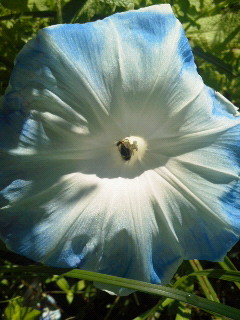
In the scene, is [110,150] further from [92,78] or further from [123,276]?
[123,276]

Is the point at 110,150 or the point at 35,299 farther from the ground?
the point at 110,150

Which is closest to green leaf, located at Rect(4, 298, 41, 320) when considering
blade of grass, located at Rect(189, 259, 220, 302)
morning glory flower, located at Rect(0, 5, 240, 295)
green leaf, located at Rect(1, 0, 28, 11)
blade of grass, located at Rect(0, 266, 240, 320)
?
blade of grass, located at Rect(0, 266, 240, 320)

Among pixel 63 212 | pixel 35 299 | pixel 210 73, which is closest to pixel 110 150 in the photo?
pixel 63 212

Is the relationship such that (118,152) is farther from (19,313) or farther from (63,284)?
(63,284)

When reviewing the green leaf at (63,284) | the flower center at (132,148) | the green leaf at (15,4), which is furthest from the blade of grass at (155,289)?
the green leaf at (15,4)

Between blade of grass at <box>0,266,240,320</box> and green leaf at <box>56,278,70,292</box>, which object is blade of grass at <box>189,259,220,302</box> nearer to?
blade of grass at <box>0,266,240,320</box>

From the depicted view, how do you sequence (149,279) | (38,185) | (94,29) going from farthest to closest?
1. (149,279)
2. (38,185)
3. (94,29)

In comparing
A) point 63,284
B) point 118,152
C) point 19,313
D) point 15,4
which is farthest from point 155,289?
point 15,4

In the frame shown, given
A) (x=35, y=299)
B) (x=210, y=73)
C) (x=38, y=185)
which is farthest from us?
(x=35, y=299)
